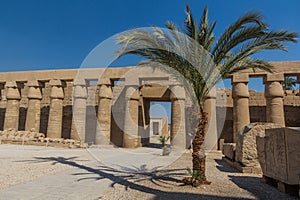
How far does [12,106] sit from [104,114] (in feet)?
28.8

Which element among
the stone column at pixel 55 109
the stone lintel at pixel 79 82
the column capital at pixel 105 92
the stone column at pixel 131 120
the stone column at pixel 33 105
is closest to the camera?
the stone column at pixel 131 120

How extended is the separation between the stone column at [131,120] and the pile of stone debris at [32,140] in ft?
11.2

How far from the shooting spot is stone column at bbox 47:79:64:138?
1738 centimetres

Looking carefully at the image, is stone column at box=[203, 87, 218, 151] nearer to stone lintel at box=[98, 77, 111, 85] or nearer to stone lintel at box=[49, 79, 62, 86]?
stone lintel at box=[98, 77, 111, 85]

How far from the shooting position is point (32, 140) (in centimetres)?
1644

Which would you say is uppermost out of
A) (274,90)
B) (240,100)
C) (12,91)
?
(12,91)

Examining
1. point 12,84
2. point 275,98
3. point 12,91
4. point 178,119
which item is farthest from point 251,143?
point 12,84

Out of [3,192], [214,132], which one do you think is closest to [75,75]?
[214,132]

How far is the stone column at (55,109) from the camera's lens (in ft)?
57.0

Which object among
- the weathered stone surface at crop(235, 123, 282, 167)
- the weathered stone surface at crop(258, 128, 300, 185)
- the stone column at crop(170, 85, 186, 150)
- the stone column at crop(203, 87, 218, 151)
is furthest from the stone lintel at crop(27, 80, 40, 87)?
the weathered stone surface at crop(258, 128, 300, 185)

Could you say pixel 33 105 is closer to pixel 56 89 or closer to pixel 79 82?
pixel 56 89

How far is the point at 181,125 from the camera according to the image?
14781mm

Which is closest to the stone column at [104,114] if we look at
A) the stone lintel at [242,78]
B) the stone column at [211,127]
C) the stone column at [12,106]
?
the stone column at [211,127]

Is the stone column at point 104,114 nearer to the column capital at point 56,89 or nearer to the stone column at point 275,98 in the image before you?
the column capital at point 56,89
